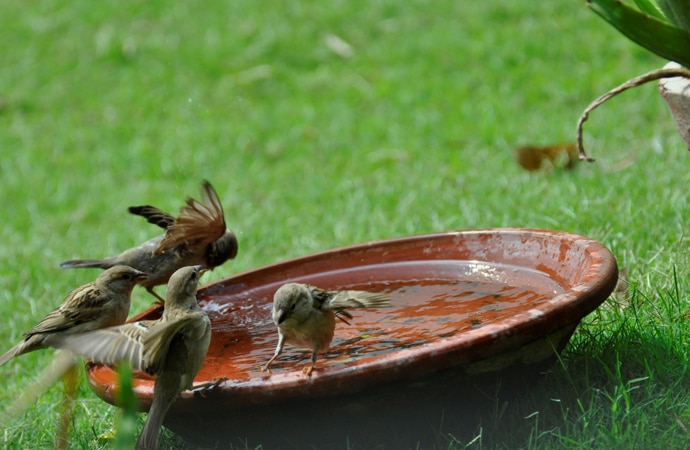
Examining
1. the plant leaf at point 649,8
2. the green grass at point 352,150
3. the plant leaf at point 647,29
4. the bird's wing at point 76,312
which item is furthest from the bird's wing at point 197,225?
the plant leaf at point 649,8

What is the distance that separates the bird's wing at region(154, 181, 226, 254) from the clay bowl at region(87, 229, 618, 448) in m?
0.31

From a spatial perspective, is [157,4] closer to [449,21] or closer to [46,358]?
[449,21]

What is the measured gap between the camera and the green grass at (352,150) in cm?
388

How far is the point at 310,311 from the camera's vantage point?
3.45 metres

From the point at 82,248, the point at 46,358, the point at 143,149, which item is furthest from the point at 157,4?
the point at 46,358

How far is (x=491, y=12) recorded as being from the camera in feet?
35.4

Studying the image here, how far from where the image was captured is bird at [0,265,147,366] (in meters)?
4.03

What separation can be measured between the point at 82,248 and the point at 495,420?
16.6ft

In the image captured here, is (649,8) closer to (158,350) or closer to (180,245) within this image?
(158,350)

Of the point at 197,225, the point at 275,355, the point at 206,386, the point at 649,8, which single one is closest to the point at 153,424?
the point at 206,386

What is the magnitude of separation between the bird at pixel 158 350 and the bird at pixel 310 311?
11.7 inches

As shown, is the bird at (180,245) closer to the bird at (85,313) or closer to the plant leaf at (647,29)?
the bird at (85,313)

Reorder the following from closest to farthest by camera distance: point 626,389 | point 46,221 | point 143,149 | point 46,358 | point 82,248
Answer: point 626,389, point 46,358, point 82,248, point 46,221, point 143,149

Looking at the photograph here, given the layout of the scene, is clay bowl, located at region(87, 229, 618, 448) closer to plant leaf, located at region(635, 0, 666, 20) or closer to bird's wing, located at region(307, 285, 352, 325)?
bird's wing, located at region(307, 285, 352, 325)
